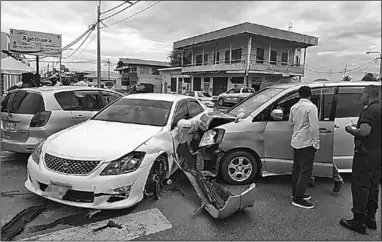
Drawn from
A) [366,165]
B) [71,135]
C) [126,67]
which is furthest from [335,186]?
[126,67]

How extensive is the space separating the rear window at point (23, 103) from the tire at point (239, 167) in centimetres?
331

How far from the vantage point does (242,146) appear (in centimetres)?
416

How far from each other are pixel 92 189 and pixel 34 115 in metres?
2.58

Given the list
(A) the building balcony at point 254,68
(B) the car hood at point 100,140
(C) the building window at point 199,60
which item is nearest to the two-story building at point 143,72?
(C) the building window at point 199,60

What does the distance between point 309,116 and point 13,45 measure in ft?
64.7

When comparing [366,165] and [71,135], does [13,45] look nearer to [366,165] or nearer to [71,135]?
[71,135]

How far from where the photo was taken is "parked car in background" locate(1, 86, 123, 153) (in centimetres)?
473

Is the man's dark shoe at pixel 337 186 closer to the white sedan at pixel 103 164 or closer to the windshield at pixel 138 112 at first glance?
the white sedan at pixel 103 164

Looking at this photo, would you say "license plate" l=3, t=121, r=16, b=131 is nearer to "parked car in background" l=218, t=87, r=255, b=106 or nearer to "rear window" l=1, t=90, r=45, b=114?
"rear window" l=1, t=90, r=45, b=114

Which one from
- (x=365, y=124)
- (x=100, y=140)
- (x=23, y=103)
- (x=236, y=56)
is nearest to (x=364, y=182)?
(x=365, y=124)

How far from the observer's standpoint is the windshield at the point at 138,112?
14.5ft

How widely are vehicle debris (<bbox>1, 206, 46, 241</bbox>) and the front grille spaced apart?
A: 1.70 ft

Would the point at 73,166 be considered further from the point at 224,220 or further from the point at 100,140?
the point at 224,220

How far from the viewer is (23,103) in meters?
4.95
